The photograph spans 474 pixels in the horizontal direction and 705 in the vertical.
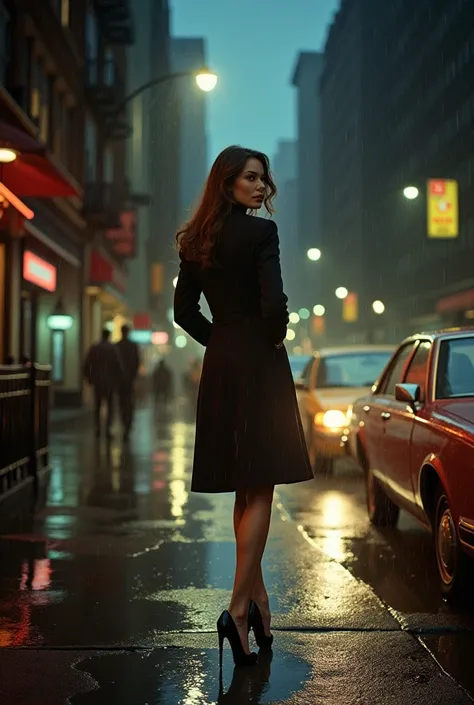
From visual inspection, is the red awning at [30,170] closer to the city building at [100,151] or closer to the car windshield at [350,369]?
the car windshield at [350,369]

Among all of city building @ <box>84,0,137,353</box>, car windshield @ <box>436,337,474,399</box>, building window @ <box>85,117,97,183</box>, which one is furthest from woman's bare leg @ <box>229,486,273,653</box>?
building window @ <box>85,117,97,183</box>

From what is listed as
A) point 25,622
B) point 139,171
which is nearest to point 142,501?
point 25,622

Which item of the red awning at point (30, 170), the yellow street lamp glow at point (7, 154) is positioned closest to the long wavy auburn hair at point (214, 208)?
the red awning at point (30, 170)

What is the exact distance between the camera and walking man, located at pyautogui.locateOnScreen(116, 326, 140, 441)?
18.4 meters

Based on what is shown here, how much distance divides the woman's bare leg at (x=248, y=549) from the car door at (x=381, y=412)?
11.0ft

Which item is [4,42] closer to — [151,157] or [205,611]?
[205,611]

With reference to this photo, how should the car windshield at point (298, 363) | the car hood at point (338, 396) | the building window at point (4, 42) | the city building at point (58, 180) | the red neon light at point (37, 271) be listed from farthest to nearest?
1. the car windshield at point (298, 363)
2. the red neon light at point (37, 271)
3. the building window at point (4, 42)
4. the city building at point (58, 180)
5. the car hood at point (338, 396)

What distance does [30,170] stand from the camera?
43.5ft

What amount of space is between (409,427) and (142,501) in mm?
3958

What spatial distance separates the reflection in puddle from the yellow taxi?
806cm

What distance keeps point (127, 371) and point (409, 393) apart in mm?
12314

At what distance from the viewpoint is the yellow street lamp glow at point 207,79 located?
21297mm

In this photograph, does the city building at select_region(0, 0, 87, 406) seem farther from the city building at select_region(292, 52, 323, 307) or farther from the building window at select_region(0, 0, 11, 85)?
the city building at select_region(292, 52, 323, 307)

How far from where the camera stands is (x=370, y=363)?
1407 cm
